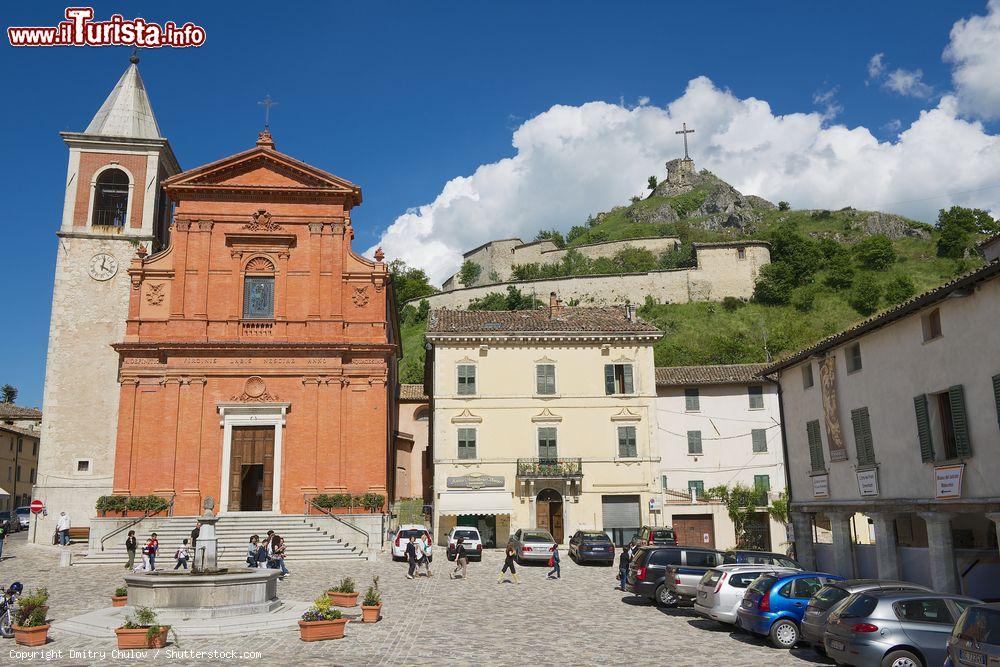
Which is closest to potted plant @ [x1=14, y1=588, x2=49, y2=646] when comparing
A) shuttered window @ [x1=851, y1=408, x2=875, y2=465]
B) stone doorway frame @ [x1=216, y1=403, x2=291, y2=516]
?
stone doorway frame @ [x1=216, y1=403, x2=291, y2=516]

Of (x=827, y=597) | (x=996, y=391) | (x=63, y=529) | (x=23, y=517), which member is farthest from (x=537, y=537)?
(x=23, y=517)

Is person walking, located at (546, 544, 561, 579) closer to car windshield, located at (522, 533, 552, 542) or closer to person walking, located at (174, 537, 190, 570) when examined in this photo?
car windshield, located at (522, 533, 552, 542)

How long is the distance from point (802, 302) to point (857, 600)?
7502 centimetres

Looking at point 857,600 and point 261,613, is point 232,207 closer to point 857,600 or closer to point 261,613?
point 261,613

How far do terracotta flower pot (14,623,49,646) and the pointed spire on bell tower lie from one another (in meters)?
31.4

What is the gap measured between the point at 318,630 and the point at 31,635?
5246mm

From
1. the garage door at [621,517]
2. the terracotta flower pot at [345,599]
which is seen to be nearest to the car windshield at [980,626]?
the terracotta flower pot at [345,599]

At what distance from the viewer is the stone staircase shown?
2916 centimetres

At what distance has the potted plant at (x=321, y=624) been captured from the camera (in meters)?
15.0

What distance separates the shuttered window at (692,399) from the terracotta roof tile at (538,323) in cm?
439

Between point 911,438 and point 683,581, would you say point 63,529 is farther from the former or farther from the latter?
point 911,438

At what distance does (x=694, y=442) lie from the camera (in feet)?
138

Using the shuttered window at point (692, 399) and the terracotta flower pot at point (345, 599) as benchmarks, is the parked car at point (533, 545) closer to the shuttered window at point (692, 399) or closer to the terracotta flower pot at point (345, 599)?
the terracotta flower pot at point (345, 599)

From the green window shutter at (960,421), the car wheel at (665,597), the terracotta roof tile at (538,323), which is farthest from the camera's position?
the terracotta roof tile at (538,323)
